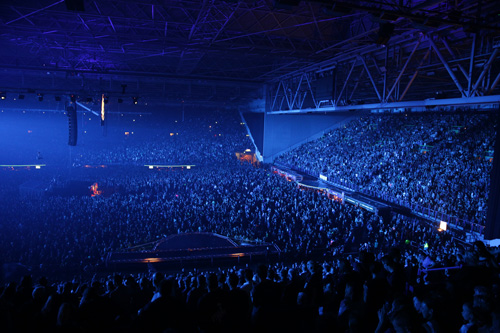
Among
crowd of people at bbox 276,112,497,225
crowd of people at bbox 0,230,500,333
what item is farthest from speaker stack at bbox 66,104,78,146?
crowd of people at bbox 276,112,497,225

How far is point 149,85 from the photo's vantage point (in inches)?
917

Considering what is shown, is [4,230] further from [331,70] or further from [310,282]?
[331,70]

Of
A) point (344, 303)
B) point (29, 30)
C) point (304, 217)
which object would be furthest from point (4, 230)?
point (344, 303)

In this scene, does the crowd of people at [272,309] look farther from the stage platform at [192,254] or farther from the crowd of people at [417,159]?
the crowd of people at [417,159]

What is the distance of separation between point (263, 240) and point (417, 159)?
11181 mm

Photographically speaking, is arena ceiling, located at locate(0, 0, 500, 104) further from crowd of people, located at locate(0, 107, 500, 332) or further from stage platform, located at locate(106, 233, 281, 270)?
stage platform, located at locate(106, 233, 281, 270)

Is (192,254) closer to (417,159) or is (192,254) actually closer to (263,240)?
(263,240)

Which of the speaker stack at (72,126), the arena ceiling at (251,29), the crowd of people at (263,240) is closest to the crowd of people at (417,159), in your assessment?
the crowd of people at (263,240)

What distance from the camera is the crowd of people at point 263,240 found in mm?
2963

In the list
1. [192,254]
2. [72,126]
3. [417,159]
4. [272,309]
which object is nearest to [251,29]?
[192,254]

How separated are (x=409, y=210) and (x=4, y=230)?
668 inches

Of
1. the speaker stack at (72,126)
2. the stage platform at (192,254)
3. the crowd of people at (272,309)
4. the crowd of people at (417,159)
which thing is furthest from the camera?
the speaker stack at (72,126)

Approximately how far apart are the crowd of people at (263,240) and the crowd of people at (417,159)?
0.11m

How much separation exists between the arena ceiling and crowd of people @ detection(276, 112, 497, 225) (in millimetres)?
4636
